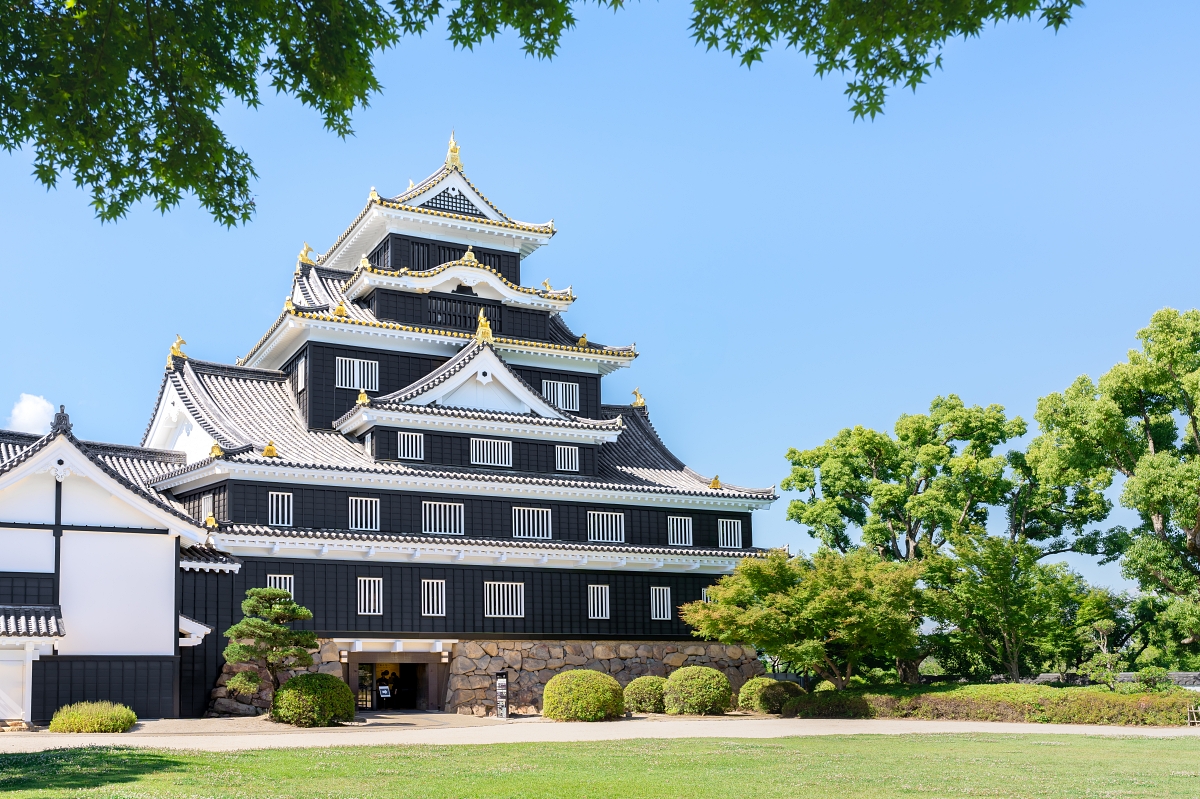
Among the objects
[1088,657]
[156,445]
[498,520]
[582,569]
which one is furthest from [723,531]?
[156,445]

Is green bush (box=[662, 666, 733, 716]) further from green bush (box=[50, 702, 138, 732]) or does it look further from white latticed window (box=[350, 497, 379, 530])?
green bush (box=[50, 702, 138, 732])

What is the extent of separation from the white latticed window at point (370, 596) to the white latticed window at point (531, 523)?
5.06 m

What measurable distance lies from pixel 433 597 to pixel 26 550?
1240 centimetres

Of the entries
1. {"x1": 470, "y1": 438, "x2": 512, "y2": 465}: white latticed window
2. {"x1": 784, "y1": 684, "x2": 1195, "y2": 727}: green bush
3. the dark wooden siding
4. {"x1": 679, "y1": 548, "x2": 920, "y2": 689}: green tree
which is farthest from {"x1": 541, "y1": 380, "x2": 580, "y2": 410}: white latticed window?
the dark wooden siding

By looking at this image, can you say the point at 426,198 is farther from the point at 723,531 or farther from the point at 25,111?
the point at 25,111

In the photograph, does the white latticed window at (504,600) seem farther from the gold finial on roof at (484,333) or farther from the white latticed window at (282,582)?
the gold finial on roof at (484,333)

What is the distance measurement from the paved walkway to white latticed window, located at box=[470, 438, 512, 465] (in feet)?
28.7

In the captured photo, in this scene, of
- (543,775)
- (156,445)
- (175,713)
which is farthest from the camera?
(156,445)

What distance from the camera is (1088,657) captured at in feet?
140

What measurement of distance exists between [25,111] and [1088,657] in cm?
4127

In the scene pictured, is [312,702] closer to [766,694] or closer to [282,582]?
[282,582]

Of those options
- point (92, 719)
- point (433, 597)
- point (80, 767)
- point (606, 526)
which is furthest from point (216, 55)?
point (606, 526)

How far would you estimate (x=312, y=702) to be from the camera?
26.7 meters

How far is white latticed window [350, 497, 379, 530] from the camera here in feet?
115
